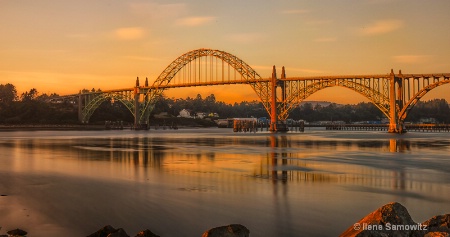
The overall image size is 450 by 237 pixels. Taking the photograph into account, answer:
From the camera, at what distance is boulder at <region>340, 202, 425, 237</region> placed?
659 cm

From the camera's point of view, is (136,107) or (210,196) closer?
(210,196)

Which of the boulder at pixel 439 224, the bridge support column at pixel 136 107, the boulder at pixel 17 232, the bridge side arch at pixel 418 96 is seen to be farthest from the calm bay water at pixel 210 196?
the bridge support column at pixel 136 107

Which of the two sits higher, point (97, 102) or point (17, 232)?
point (97, 102)

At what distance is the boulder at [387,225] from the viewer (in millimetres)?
6594

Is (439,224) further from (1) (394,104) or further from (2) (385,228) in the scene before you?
(1) (394,104)

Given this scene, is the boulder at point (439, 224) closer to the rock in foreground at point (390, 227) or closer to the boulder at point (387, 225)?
the rock in foreground at point (390, 227)

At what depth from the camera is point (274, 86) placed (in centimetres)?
8531

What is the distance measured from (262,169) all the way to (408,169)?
6.29m

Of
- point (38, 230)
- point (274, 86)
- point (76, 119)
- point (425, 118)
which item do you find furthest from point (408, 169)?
point (425, 118)

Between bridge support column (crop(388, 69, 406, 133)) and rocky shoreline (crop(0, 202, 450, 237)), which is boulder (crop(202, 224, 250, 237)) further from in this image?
bridge support column (crop(388, 69, 406, 133))

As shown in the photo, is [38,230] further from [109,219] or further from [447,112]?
[447,112]

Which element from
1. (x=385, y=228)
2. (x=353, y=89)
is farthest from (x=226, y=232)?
(x=353, y=89)

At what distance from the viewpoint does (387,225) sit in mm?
6852

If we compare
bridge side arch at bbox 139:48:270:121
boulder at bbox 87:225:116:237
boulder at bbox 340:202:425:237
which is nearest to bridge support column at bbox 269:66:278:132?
bridge side arch at bbox 139:48:270:121
